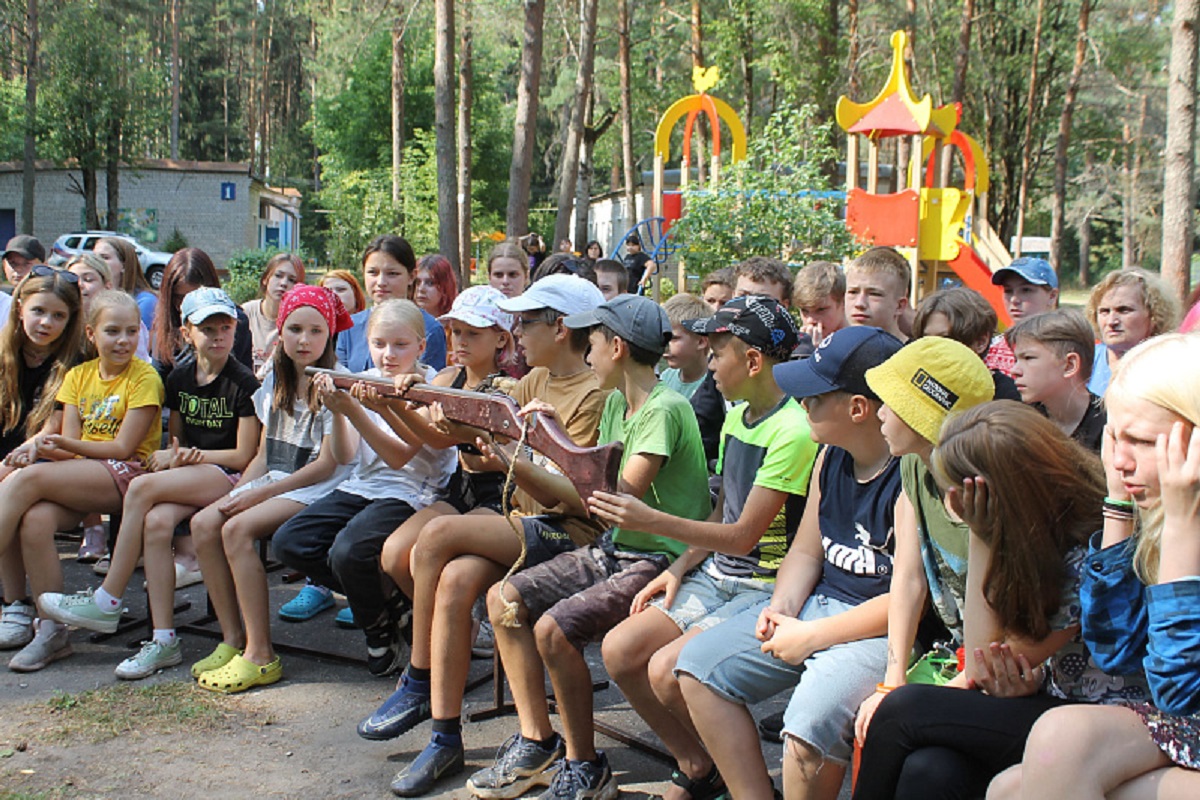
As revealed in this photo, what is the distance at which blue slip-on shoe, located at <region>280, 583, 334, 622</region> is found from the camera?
5.36m

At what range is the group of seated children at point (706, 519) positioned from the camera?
7.59 ft

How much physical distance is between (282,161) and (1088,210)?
130ft

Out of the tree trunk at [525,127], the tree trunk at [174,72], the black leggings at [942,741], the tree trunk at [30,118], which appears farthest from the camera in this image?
the tree trunk at [174,72]

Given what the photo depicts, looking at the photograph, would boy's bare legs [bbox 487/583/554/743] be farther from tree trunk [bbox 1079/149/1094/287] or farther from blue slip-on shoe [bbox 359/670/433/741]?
tree trunk [bbox 1079/149/1094/287]

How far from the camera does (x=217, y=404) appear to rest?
17.0 feet

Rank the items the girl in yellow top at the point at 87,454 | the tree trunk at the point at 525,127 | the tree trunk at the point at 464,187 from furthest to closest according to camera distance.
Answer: the tree trunk at the point at 464,187 < the tree trunk at the point at 525,127 < the girl in yellow top at the point at 87,454

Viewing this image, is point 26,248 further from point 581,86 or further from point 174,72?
point 174,72

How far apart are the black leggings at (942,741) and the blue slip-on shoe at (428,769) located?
1582mm

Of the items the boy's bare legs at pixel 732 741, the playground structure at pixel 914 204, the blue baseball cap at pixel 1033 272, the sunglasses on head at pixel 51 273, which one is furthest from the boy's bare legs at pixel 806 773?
the playground structure at pixel 914 204

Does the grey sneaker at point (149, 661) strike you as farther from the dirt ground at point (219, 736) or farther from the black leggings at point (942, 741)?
the black leggings at point (942, 741)

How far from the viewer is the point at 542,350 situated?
4102 mm

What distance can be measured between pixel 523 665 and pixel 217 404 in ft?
7.97

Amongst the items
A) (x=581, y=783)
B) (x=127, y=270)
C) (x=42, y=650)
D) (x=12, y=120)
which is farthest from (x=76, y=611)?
(x=12, y=120)

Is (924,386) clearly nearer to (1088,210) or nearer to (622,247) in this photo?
(622,247)
